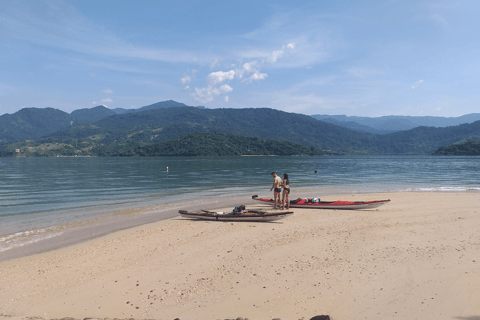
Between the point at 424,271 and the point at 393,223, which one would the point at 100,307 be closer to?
the point at 424,271

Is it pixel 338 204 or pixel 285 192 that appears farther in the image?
pixel 285 192

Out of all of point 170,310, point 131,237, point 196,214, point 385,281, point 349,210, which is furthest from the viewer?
point 349,210

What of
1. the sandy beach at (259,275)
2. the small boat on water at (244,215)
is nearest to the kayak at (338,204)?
the small boat on water at (244,215)

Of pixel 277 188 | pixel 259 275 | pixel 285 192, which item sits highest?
pixel 277 188

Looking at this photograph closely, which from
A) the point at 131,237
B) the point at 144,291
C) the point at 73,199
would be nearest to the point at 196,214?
the point at 131,237

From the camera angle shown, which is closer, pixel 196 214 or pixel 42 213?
pixel 196 214

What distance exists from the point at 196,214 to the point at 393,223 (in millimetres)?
11055

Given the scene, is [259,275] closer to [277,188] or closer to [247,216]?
[247,216]

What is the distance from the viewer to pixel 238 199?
2711 cm

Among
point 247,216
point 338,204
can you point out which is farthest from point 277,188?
point 338,204

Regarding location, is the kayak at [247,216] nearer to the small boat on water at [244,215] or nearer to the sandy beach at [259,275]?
the small boat on water at [244,215]

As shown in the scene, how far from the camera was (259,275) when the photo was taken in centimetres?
880

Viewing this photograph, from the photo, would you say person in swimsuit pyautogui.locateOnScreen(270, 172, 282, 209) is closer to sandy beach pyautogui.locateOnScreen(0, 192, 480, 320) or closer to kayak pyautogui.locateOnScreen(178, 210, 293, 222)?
kayak pyautogui.locateOnScreen(178, 210, 293, 222)

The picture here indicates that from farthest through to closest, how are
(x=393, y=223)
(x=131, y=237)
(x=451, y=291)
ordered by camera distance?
(x=393, y=223) < (x=131, y=237) < (x=451, y=291)
